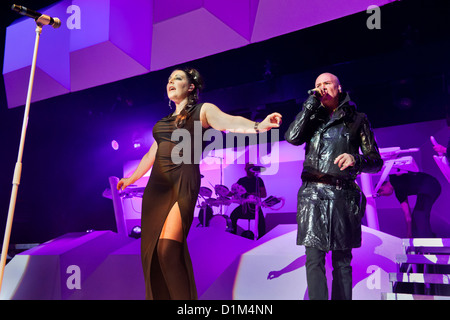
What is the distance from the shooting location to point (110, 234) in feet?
15.7

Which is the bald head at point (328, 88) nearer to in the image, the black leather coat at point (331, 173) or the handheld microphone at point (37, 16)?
the black leather coat at point (331, 173)

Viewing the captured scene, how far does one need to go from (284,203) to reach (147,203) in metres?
5.77

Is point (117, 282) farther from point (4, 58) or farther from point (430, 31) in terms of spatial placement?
point (430, 31)

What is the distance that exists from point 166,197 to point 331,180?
1.06 metres

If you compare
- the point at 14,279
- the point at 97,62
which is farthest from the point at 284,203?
the point at 14,279

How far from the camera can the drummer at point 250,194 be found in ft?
22.7

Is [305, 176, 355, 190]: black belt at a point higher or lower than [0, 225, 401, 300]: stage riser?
higher

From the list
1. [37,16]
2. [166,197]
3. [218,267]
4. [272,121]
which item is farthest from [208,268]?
[37,16]

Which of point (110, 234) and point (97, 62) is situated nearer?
point (110, 234)

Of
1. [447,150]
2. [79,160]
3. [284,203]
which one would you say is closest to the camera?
[447,150]

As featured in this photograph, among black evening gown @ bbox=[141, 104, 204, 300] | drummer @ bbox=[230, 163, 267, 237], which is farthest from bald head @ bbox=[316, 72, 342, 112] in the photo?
drummer @ bbox=[230, 163, 267, 237]

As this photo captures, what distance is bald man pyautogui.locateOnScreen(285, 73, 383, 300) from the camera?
2.41m

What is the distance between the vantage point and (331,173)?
2531 mm

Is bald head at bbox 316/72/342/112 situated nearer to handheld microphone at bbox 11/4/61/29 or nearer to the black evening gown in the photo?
the black evening gown
